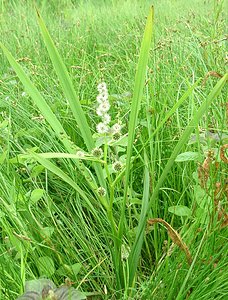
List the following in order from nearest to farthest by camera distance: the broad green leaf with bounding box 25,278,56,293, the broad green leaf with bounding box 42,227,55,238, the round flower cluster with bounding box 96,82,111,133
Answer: the broad green leaf with bounding box 25,278,56,293 < the round flower cluster with bounding box 96,82,111,133 < the broad green leaf with bounding box 42,227,55,238

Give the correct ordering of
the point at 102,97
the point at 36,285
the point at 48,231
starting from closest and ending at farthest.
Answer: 1. the point at 36,285
2. the point at 102,97
3. the point at 48,231

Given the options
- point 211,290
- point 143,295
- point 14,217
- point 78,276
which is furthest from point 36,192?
point 211,290

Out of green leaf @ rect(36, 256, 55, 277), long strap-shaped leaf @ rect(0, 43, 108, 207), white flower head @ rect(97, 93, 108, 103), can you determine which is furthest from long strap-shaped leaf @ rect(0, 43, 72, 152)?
green leaf @ rect(36, 256, 55, 277)

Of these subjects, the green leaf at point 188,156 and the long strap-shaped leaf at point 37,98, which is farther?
the green leaf at point 188,156

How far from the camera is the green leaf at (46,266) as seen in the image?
0.89 meters

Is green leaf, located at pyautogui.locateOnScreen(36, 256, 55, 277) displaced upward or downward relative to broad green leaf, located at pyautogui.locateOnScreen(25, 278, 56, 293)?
downward

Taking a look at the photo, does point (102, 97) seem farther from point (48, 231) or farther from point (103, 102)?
point (48, 231)

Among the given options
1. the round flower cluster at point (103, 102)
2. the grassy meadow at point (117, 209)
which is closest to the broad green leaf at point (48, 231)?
the grassy meadow at point (117, 209)

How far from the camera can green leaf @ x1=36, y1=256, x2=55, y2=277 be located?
2.91 feet

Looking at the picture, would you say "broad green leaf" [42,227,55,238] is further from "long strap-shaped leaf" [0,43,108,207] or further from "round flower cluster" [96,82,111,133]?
"round flower cluster" [96,82,111,133]

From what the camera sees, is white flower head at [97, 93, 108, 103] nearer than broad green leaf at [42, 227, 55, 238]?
Yes

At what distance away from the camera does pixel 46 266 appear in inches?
35.6

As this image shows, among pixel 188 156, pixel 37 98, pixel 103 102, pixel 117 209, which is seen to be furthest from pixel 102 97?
pixel 117 209

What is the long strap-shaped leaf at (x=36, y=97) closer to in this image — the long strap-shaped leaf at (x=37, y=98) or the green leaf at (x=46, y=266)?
the long strap-shaped leaf at (x=37, y=98)
